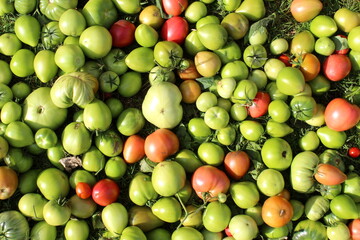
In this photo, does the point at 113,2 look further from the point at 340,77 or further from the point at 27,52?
the point at 340,77

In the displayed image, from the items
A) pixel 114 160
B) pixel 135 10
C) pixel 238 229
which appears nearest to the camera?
pixel 238 229

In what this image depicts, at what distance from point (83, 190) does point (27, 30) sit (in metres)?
1.93

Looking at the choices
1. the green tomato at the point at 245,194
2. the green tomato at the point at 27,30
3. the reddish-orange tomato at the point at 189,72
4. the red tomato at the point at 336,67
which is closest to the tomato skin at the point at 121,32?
the reddish-orange tomato at the point at 189,72

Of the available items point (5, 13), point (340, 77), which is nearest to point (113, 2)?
point (5, 13)

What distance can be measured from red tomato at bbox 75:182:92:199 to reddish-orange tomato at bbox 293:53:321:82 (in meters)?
2.74

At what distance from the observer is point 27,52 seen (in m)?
4.34

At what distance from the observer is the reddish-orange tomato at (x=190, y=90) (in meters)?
4.33

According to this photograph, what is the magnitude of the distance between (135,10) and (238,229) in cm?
279

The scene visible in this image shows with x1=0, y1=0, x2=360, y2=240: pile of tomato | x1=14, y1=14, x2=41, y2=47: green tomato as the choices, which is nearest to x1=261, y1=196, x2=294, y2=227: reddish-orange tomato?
x1=0, y1=0, x2=360, y2=240: pile of tomato

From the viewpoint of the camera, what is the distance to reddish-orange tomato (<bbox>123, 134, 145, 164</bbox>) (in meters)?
4.20

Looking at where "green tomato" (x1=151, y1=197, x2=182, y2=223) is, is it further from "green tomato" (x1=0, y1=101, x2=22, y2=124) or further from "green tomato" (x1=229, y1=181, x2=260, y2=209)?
"green tomato" (x1=0, y1=101, x2=22, y2=124)

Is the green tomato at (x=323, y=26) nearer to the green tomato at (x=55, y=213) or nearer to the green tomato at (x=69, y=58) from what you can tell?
the green tomato at (x=69, y=58)

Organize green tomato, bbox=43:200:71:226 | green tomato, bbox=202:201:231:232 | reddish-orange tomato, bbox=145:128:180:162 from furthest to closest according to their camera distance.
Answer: reddish-orange tomato, bbox=145:128:180:162 < green tomato, bbox=202:201:231:232 < green tomato, bbox=43:200:71:226

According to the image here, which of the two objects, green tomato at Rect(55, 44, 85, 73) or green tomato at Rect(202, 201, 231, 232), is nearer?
green tomato at Rect(202, 201, 231, 232)
